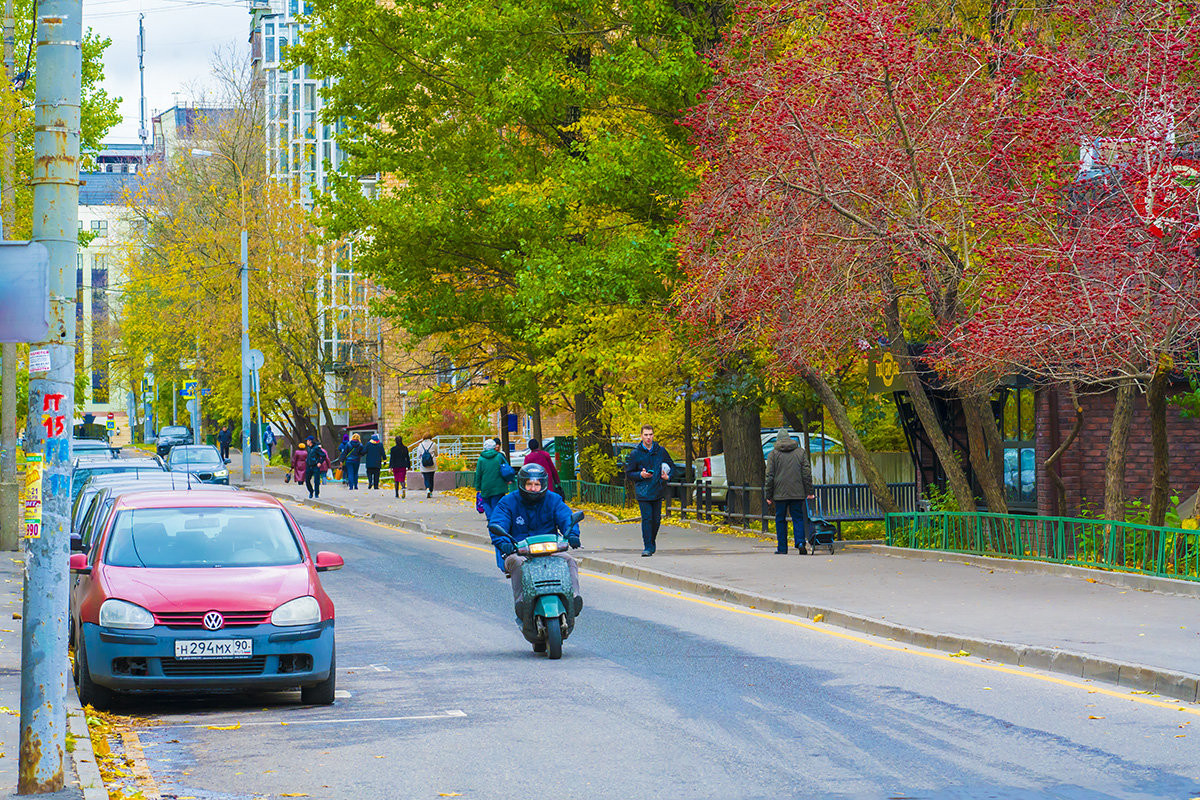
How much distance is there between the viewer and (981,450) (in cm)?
2091

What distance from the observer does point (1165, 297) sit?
1580 cm

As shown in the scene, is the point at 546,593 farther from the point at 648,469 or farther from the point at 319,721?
the point at 648,469

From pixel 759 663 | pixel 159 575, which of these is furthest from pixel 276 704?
pixel 759 663

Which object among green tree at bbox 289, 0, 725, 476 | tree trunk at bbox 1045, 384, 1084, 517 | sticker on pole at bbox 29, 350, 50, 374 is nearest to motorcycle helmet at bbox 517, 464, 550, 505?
sticker on pole at bbox 29, 350, 50, 374

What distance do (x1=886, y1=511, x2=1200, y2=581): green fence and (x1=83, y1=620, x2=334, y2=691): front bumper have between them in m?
9.12

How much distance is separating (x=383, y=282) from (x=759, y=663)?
22.0 m

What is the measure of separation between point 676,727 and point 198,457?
38059mm

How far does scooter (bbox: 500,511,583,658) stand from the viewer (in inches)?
508

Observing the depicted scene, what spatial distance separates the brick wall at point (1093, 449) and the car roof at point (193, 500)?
1318cm

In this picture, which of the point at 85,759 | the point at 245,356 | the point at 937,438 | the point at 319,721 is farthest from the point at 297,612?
the point at 245,356

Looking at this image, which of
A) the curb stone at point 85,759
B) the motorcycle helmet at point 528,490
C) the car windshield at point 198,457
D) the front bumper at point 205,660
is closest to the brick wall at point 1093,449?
the motorcycle helmet at point 528,490

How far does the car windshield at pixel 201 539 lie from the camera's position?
1130cm

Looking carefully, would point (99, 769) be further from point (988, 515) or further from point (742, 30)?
point (742, 30)

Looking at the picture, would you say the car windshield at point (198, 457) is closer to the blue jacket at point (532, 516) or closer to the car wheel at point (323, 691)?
the blue jacket at point (532, 516)
